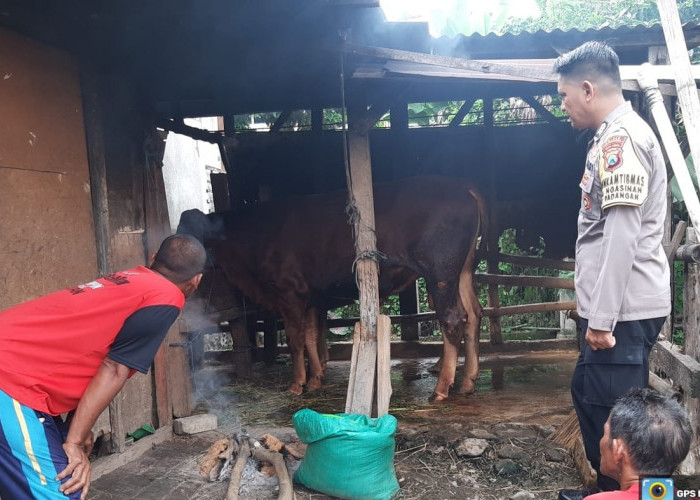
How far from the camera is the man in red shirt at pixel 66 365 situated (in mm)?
2311

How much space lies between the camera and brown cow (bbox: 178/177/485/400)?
620 cm

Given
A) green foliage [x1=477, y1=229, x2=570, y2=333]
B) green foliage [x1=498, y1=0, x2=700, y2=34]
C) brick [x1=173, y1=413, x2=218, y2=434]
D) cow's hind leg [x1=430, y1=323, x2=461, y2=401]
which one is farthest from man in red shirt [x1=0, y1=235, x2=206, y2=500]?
green foliage [x1=498, y1=0, x2=700, y2=34]

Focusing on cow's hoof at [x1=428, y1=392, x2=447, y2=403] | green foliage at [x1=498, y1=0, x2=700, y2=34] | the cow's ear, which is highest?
green foliage at [x1=498, y1=0, x2=700, y2=34]

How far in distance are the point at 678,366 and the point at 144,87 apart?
15.4 ft

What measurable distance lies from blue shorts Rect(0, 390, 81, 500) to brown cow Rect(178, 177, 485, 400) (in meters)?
4.20

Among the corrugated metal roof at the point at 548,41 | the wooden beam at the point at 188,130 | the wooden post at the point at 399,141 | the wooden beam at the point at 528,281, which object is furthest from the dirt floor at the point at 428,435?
A: the corrugated metal roof at the point at 548,41

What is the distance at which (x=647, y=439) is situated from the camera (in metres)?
1.89

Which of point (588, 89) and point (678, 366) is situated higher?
point (588, 89)

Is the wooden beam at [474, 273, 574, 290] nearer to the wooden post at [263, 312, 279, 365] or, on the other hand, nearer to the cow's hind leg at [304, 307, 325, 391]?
the cow's hind leg at [304, 307, 325, 391]

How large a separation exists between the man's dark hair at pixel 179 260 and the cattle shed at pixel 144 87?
143 centimetres

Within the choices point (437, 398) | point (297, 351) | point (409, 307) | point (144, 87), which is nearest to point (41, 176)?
point (144, 87)

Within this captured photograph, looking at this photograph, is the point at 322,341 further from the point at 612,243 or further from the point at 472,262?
the point at 612,243

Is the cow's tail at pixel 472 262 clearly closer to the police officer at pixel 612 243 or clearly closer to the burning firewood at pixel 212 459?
the burning firewood at pixel 212 459

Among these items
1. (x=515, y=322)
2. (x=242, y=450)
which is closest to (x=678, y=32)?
(x=242, y=450)
